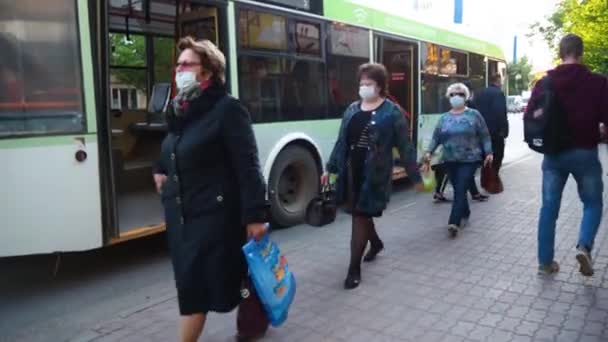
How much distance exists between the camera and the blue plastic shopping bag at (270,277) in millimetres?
2929

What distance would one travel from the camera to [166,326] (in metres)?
3.70

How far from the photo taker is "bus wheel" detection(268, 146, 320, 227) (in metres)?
6.33

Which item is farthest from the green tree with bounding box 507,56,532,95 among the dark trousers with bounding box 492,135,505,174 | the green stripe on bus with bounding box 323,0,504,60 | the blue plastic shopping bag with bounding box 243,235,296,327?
the blue plastic shopping bag with bounding box 243,235,296,327

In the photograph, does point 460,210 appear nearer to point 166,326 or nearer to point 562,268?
point 562,268

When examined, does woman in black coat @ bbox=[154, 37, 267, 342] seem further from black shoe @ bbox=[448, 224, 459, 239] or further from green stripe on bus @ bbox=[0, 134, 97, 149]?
black shoe @ bbox=[448, 224, 459, 239]

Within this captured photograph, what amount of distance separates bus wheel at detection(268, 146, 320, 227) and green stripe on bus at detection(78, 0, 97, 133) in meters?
2.36

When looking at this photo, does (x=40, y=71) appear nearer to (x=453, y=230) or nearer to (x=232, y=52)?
(x=232, y=52)

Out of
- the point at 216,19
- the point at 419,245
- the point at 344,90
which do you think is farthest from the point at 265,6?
the point at 419,245

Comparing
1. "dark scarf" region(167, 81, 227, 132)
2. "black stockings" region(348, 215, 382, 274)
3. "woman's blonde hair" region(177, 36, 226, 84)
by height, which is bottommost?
"black stockings" region(348, 215, 382, 274)

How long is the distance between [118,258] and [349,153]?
8.87 ft

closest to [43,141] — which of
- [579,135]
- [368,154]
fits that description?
[368,154]

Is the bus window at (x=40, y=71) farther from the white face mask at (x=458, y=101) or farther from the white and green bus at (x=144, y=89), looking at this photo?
the white face mask at (x=458, y=101)

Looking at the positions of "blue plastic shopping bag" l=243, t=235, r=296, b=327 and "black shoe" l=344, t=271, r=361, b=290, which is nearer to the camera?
"blue plastic shopping bag" l=243, t=235, r=296, b=327

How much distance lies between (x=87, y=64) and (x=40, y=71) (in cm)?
34
